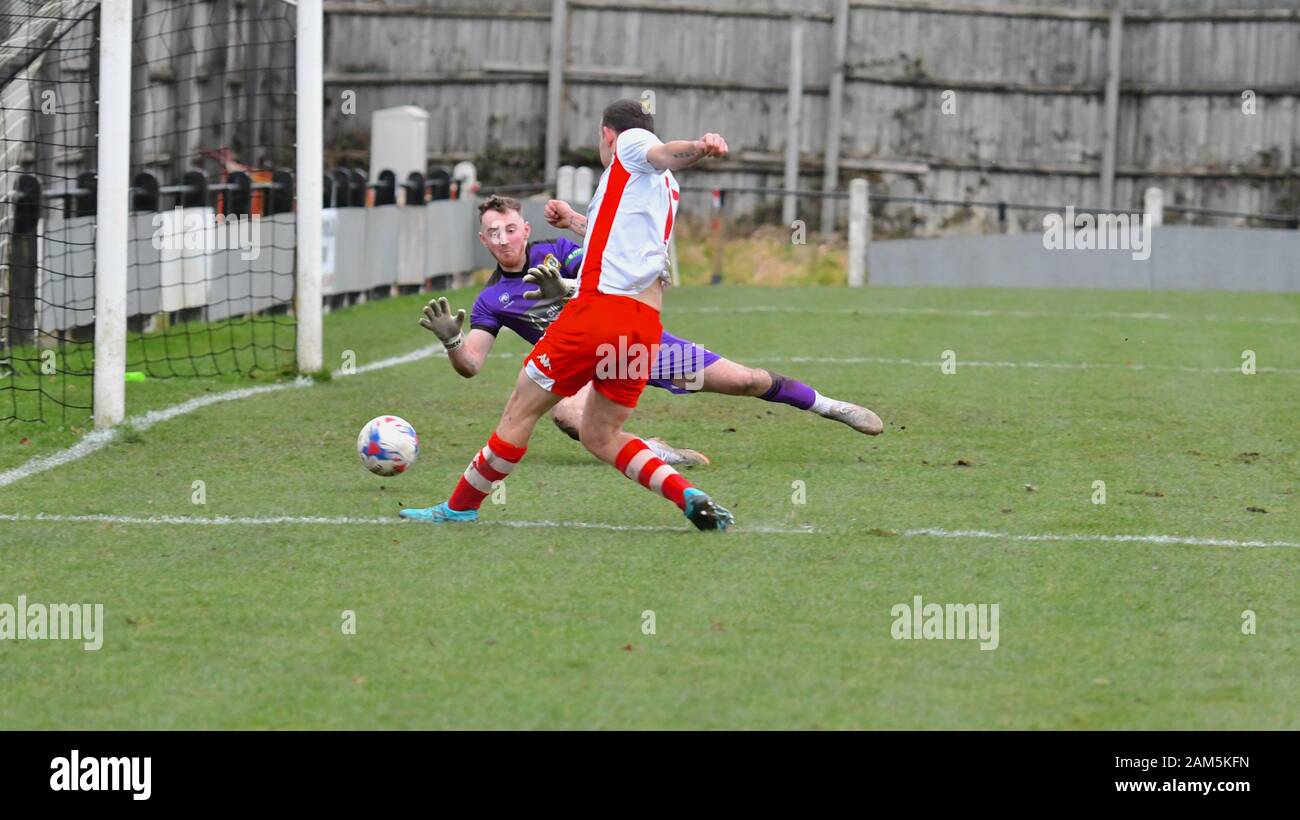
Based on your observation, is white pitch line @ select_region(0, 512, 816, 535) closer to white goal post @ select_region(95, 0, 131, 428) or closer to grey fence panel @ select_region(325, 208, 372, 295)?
white goal post @ select_region(95, 0, 131, 428)

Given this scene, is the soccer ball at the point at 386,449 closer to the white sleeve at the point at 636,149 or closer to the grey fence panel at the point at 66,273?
the white sleeve at the point at 636,149

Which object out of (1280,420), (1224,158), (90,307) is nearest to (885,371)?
(1280,420)

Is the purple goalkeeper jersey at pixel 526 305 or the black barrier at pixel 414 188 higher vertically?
the black barrier at pixel 414 188

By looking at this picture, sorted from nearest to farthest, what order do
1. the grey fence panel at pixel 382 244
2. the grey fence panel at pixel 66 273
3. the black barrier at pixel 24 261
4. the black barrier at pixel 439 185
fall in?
the black barrier at pixel 24 261
the grey fence panel at pixel 66 273
the grey fence panel at pixel 382 244
the black barrier at pixel 439 185

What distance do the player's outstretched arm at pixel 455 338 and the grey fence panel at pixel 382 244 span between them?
1044 cm

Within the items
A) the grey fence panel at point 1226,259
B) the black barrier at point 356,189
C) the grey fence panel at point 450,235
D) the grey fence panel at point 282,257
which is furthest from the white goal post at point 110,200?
the grey fence panel at point 1226,259

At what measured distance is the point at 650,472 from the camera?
7082mm

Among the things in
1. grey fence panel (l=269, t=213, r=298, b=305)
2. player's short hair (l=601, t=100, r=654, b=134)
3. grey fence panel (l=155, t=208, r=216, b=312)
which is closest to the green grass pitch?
player's short hair (l=601, t=100, r=654, b=134)

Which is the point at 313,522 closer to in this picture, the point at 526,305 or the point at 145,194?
the point at 526,305

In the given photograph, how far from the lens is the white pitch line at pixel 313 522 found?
7.20 m

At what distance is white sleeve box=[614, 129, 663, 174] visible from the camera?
677 centimetres

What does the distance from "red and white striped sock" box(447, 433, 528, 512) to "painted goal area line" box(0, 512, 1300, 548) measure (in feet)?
0.37

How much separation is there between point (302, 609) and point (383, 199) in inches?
548

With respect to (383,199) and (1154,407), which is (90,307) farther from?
(1154,407)
